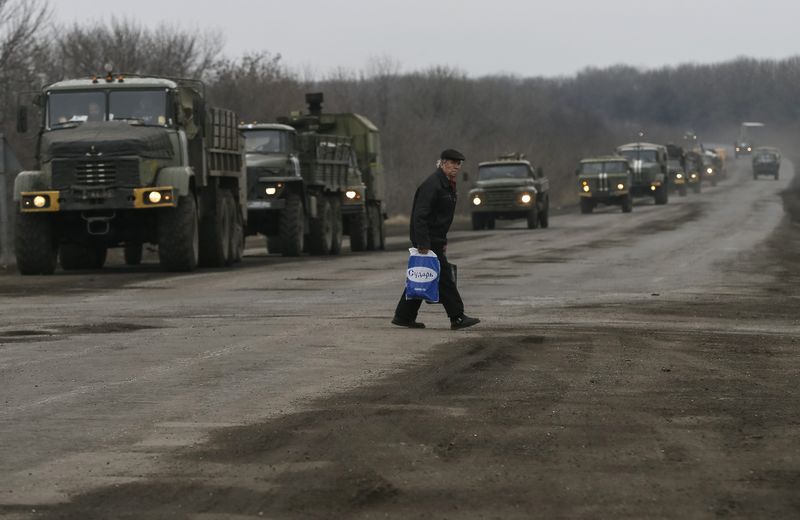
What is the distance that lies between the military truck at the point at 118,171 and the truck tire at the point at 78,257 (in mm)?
1189

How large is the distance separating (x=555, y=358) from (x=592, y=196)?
5266 centimetres

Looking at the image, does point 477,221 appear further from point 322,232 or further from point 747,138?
point 747,138

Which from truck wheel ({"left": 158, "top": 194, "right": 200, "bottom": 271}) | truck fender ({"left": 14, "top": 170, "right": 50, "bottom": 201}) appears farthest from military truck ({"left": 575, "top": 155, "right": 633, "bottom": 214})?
truck fender ({"left": 14, "top": 170, "right": 50, "bottom": 201})

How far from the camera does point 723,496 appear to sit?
6516mm

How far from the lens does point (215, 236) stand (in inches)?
1029

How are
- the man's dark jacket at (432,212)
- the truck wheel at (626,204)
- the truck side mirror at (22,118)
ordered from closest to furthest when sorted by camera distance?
1. the man's dark jacket at (432,212)
2. the truck side mirror at (22,118)
3. the truck wheel at (626,204)

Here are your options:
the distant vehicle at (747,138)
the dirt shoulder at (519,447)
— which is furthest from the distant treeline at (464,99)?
the dirt shoulder at (519,447)

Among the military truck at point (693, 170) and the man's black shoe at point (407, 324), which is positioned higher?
the military truck at point (693, 170)

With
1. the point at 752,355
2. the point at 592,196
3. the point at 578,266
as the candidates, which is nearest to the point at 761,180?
the point at 592,196

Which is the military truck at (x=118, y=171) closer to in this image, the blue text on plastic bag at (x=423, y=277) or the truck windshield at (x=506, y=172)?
the blue text on plastic bag at (x=423, y=277)

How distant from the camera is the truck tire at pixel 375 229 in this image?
35.8 metres

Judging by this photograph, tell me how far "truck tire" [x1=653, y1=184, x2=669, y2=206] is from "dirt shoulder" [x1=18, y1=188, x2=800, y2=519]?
60.7 metres

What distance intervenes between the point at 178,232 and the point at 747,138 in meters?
131

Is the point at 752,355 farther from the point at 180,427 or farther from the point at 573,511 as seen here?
the point at 573,511
